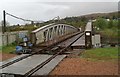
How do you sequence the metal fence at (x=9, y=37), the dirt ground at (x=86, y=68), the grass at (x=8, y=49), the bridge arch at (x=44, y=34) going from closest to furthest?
the dirt ground at (x=86, y=68)
the grass at (x=8, y=49)
the metal fence at (x=9, y=37)
the bridge arch at (x=44, y=34)

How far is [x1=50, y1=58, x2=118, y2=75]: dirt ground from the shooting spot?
789 centimetres

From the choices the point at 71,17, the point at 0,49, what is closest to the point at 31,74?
the point at 0,49

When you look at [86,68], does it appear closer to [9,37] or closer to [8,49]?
[8,49]

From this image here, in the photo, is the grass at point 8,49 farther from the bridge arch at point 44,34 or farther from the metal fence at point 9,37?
the bridge arch at point 44,34

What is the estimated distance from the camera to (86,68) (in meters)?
8.58

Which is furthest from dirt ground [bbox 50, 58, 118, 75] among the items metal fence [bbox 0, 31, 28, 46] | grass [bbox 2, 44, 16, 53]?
metal fence [bbox 0, 31, 28, 46]

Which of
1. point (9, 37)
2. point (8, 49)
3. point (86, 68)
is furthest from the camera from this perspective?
point (9, 37)

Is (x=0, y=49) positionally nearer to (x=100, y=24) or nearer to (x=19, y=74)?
(x=19, y=74)

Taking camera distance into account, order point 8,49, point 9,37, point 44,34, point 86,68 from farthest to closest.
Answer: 1. point 44,34
2. point 9,37
3. point 8,49
4. point 86,68

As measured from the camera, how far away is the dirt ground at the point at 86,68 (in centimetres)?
789

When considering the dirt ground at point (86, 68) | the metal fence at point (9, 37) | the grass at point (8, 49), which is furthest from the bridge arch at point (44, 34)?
the dirt ground at point (86, 68)

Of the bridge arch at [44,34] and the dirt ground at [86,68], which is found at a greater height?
the bridge arch at [44,34]

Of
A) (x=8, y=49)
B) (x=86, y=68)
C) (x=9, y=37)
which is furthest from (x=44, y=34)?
(x=86, y=68)

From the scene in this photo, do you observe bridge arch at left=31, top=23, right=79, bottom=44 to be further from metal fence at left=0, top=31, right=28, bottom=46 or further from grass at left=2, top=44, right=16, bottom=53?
grass at left=2, top=44, right=16, bottom=53
